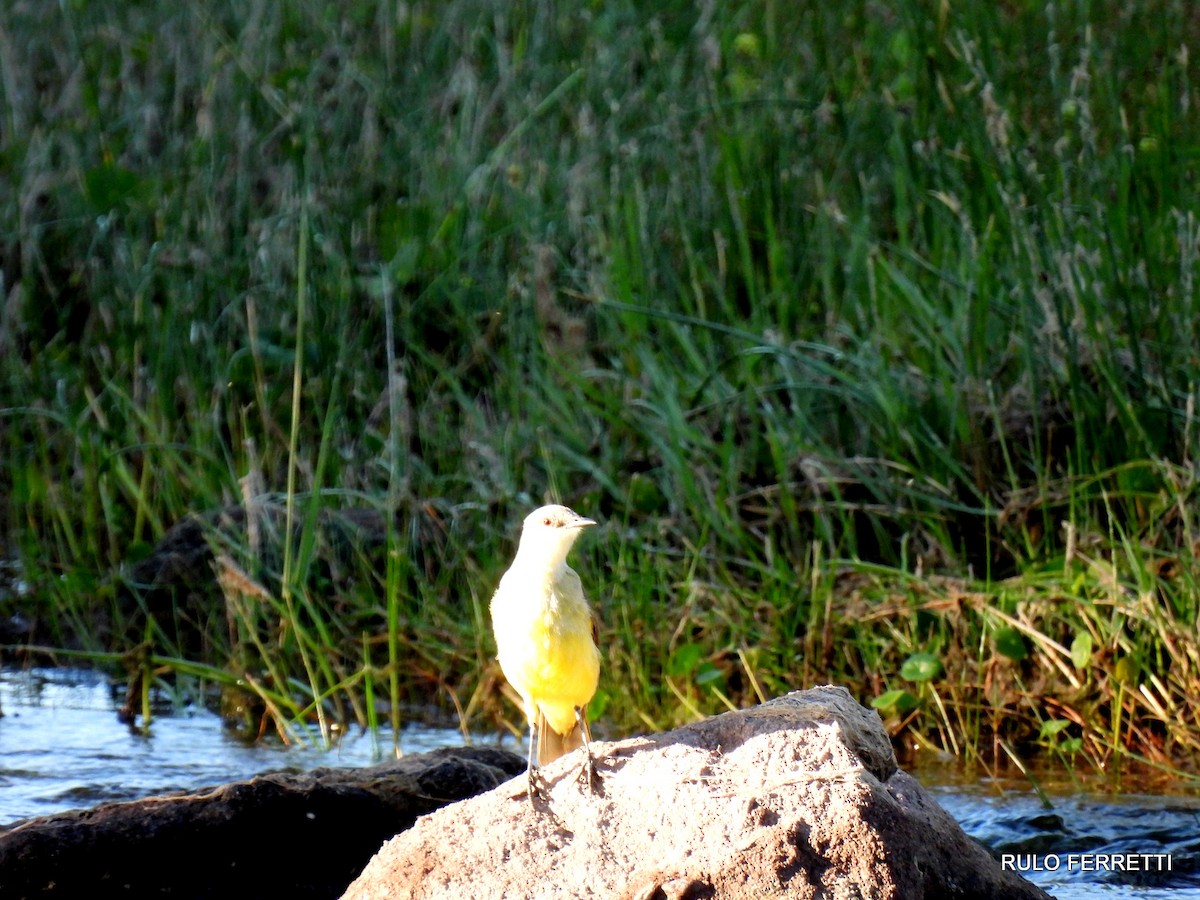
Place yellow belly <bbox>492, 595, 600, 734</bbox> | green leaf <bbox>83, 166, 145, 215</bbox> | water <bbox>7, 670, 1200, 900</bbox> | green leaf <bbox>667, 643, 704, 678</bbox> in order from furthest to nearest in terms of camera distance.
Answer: green leaf <bbox>83, 166, 145, 215</bbox> → green leaf <bbox>667, 643, 704, 678</bbox> → water <bbox>7, 670, 1200, 900</bbox> → yellow belly <bbox>492, 595, 600, 734</bbox>

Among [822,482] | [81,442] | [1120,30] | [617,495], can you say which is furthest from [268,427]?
[1120,30]

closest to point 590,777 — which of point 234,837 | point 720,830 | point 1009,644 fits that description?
point 720,830

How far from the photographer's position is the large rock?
3158 millimetres

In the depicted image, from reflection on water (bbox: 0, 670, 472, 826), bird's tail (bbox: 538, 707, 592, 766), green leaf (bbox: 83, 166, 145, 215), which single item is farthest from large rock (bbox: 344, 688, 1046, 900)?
green leaf (bbox: 83, 166, 145, 215)

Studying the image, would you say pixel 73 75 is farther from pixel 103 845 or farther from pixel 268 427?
pixel 103 845

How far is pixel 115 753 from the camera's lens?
5895 millimetres

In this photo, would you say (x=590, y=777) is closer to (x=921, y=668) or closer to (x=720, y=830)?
(x=720, y=830)

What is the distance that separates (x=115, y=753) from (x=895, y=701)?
266cm

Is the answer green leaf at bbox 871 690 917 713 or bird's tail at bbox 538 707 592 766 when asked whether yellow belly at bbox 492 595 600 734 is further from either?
green leaf at bbox 871 690 917 713

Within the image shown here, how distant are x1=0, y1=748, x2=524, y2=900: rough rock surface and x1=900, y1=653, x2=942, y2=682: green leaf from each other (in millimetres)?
1704

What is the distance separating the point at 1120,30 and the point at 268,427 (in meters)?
4.10

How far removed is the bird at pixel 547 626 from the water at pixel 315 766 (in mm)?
1454

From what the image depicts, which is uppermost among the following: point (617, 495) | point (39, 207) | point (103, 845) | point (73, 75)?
point (73, 75)

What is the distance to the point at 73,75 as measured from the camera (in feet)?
32.8
